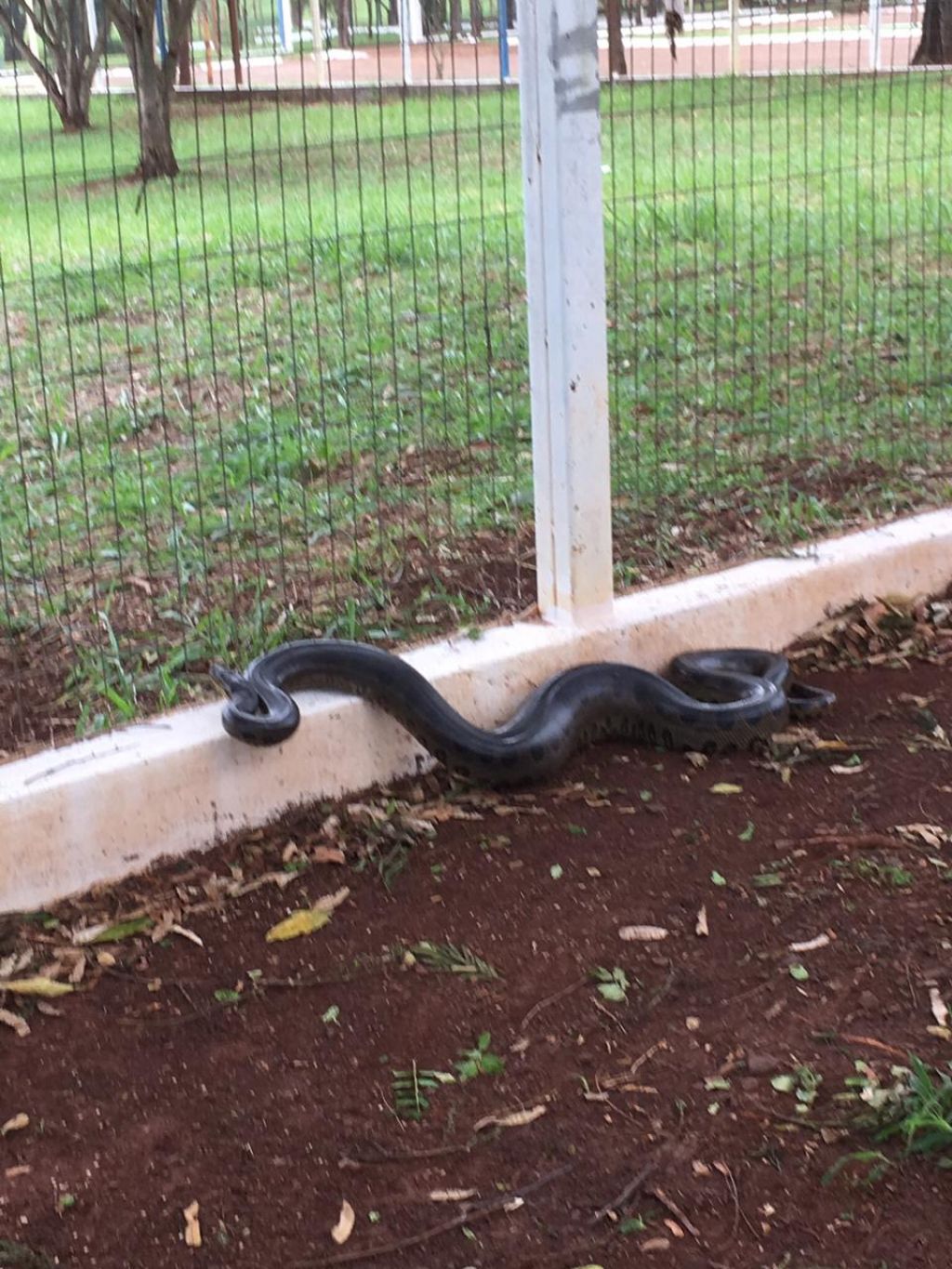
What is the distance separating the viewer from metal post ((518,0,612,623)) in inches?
187

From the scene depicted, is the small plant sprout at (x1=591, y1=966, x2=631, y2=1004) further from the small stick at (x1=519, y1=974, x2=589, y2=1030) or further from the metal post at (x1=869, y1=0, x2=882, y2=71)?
the metal post at (x1=869, y1=0, x2=882, y2=71)

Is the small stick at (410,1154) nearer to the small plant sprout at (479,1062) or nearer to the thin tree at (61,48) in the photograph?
the small plant sprout at (479,1062)

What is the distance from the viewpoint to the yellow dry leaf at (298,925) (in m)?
4.03

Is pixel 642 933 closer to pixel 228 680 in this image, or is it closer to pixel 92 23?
pixel 228 680

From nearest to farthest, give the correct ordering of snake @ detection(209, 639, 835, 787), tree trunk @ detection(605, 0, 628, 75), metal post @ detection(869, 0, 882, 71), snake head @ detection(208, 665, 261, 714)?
snake head @ detection(208, 665, 261, 714) → snake @ detection(209, 639, 835, 787) → tree trunk @ detection(605, 0, 628, 75) → metal post @ detection(869, 0, 882, 71)

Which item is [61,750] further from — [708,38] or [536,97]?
[708,38]

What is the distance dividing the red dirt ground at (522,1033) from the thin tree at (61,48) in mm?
2205

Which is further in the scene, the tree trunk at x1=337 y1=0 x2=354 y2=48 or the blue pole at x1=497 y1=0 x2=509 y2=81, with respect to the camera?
the blue pole at x1=497 y1=0 x2=509 y2=81

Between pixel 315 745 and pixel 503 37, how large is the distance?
2.45 meters

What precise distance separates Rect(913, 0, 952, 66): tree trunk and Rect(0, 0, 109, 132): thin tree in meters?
4.15

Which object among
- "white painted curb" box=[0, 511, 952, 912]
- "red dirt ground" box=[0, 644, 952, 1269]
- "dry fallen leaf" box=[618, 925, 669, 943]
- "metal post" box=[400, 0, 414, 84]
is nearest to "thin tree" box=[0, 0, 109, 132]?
"metal post" box=[400, 0, 414, 84]

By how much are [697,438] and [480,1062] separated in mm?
3737

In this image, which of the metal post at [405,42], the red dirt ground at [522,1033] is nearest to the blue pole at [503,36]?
the metal post at [405,42]

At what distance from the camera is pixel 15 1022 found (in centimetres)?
369
